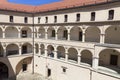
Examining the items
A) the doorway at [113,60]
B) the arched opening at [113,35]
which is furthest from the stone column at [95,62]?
the arched opening at [113,35]

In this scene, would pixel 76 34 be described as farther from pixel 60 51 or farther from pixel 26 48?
pixel 26 48

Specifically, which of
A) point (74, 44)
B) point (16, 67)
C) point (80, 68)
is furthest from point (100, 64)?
point (16, 67)

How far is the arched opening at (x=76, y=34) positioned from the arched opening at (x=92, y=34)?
5.01 ft

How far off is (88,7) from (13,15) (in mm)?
16250

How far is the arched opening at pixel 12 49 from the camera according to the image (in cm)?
2977

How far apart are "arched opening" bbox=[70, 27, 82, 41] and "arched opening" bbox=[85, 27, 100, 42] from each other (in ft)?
5.01

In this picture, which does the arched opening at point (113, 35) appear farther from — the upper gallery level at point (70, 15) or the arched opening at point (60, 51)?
the arched opening at point (60, 51)

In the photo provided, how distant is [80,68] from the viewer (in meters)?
22.6

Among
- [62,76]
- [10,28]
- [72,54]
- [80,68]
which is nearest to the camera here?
[80,68]

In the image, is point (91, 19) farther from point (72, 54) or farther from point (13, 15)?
point (13, 15)

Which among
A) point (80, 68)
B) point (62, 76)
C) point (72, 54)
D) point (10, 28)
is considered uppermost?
point (10, 28)

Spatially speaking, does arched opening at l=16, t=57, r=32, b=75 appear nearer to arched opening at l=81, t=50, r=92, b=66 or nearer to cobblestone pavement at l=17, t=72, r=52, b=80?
cobblestone pavement at l=17, t=72, r=52, b=80

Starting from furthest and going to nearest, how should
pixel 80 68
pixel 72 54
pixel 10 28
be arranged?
pixel 10 28, pixel 72 54, pixel 80 68

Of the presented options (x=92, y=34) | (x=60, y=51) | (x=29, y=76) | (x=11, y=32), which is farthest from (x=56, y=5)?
(x=29, y=76)
